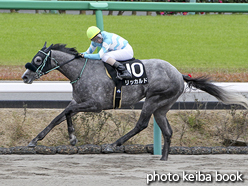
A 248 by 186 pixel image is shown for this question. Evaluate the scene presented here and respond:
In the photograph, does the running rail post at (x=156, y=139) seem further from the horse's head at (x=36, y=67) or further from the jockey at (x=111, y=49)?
the horse's head at (x=36, y=67)

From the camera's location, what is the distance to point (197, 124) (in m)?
6.54

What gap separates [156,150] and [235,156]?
106 centimetres

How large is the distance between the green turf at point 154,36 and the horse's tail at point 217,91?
96cm

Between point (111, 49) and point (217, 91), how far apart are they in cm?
148

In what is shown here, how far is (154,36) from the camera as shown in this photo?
21.6 feet

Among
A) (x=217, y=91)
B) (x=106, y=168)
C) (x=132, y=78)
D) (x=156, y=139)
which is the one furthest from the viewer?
(x=156, y=139)

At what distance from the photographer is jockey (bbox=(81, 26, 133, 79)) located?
16.1 ft

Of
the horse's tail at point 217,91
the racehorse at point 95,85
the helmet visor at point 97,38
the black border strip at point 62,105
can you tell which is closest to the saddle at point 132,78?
the racehorse at point 95,85

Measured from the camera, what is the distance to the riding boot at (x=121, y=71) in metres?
4.94

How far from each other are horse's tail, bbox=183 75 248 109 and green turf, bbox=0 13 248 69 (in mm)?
957

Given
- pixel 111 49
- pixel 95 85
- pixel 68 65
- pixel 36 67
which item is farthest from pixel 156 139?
pixel 36 67

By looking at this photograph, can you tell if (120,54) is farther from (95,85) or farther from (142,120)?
(142,120)

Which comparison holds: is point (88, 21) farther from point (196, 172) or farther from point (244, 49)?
point (196, 172)

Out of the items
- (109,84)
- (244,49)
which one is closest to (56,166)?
(109,84)
